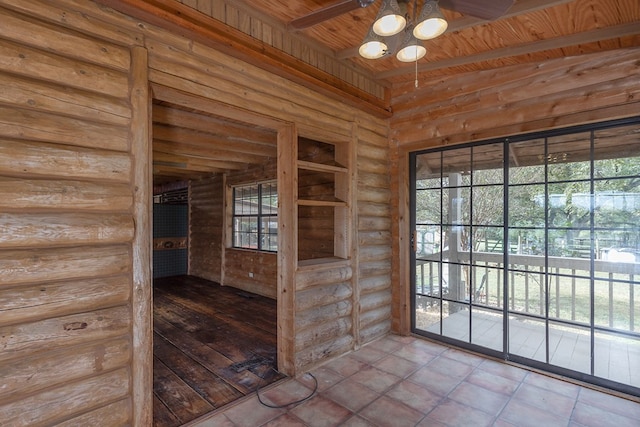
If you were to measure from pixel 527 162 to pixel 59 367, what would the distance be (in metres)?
3.96

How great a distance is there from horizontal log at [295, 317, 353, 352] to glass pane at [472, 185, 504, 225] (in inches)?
71.2

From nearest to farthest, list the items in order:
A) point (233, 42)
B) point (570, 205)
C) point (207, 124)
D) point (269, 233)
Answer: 1. point (233, 42)
2. point (570, 205)
3. point (207, 124)
4. point (269, 233)

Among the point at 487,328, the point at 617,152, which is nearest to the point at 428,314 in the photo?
the point at 487,328

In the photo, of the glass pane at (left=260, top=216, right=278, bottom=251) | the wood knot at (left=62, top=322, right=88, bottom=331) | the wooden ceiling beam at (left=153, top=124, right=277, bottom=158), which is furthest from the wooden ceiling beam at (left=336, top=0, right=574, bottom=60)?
the glass pane at (left=260, top=216, right=278, bottom=251)

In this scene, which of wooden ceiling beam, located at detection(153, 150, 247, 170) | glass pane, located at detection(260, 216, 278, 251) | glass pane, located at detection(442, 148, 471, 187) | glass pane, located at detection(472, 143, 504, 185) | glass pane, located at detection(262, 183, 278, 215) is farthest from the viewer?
glass pane, located at detection(262, 183, 278, 215)

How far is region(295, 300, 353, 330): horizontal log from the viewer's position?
2.92 m

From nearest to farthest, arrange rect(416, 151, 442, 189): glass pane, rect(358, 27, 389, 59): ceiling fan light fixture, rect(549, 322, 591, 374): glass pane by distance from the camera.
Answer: rect(358, 27, 389, 59): ceiling fan light fixture
rect(549, 322, 591, 374): glass pane
rect(416, 151, 442, 189): glass pane

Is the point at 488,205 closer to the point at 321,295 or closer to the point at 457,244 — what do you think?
the point at 457,244

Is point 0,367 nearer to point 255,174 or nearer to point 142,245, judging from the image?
point 142,245

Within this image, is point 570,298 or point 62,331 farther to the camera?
point 570,298

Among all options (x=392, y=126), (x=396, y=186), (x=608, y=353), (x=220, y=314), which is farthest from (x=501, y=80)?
(x=220, y=314)

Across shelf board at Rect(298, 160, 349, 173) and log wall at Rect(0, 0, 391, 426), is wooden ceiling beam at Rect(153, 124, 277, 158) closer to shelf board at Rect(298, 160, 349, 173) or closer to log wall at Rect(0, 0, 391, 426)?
shelf board at Rect(298, 160, 349, 173)

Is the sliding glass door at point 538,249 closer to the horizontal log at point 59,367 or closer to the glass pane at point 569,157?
the glass pane at point 569,157

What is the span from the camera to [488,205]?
326 cm
